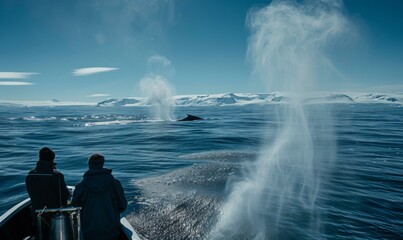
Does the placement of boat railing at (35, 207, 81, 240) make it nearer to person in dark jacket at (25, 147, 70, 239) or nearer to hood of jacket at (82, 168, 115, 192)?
person in dark jacket at (25, 147, 70, 239)

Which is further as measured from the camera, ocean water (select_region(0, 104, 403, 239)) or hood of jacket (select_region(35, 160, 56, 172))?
ocean water (select_region(0, 104, 403, 239))

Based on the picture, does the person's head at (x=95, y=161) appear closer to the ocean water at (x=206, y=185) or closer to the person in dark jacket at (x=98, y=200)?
the person in dark jacket at (x=98, y=200)

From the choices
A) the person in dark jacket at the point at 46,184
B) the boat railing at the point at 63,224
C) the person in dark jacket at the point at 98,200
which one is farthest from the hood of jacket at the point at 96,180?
the person in dark jacket at the point at 46,184

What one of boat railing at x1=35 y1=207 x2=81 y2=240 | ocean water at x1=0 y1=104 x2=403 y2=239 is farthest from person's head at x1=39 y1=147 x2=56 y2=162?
ocean water at x1=0 y1=104 x2=403 y2=239

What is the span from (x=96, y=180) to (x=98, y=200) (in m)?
0.47

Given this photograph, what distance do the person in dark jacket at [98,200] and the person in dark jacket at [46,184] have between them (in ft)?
3.28

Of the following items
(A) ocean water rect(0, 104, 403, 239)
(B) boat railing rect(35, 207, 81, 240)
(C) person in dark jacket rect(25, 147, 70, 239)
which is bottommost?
(A) ocean water rect(0, 104, 403, 239)

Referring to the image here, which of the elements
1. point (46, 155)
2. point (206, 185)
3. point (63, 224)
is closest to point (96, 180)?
point (63, 224)

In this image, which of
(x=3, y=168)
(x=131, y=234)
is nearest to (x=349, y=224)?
(x=131, y=234)

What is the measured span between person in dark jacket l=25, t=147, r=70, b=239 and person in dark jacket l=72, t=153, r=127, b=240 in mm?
999

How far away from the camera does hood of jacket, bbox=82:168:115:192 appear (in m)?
6.00

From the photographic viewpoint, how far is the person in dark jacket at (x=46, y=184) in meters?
6.70

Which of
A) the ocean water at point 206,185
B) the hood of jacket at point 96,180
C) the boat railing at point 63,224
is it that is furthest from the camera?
the ocean water at point 206,185

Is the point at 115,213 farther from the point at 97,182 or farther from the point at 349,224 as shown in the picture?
the point at 349,224
